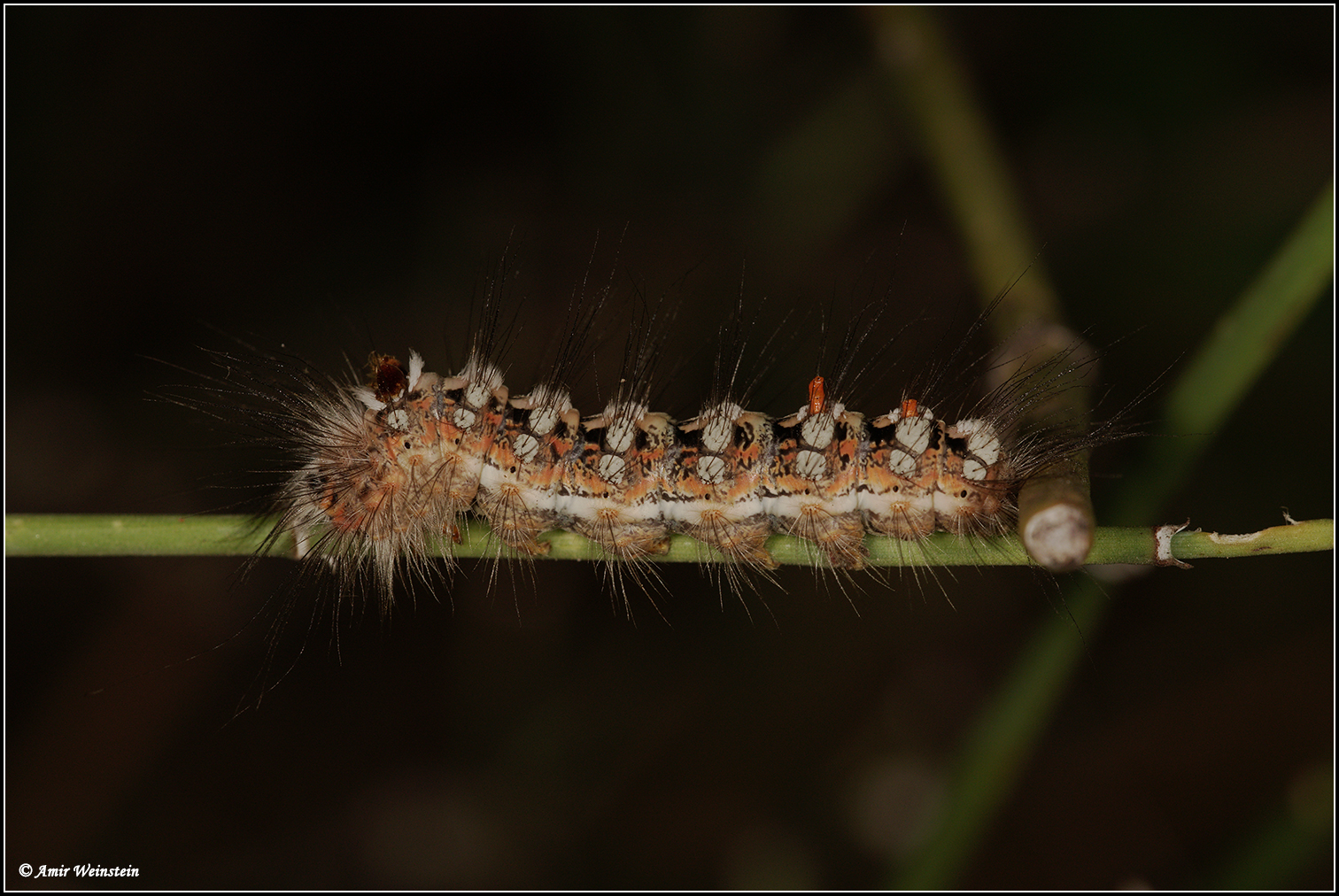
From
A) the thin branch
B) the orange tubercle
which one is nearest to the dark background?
the orange tubercle

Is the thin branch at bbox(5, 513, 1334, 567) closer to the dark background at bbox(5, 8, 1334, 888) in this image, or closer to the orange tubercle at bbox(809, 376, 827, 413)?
the orange tubercle at bbox(809, 376, 827, 413)

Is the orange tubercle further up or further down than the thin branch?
Result: further up

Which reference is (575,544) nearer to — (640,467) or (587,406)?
(640,467)

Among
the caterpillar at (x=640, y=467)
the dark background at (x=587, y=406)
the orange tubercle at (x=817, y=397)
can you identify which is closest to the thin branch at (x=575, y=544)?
the caterpillar at (x=640, y=467)

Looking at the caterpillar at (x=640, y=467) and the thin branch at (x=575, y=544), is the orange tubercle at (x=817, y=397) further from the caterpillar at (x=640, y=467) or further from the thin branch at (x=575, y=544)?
the thin branch at (x=575, y=544)

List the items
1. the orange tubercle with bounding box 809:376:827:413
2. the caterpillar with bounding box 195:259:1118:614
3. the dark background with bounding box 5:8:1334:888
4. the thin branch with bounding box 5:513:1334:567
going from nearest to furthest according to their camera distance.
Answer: the thin branch with bounding box 5:513:1334:567
the caterpillar with bounding box 195:259:1118:614
the orange tubercle with bounding box 809:376:827:413
the dark background with bounding box 5:8:1334:888

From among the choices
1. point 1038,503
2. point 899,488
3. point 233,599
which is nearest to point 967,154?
point 899,488

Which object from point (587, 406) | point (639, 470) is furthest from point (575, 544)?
point (587, 406)

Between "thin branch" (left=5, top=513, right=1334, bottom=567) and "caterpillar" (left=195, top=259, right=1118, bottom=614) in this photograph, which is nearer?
"thin branch" (left=5, top=513, right=1334, bottom=567)
